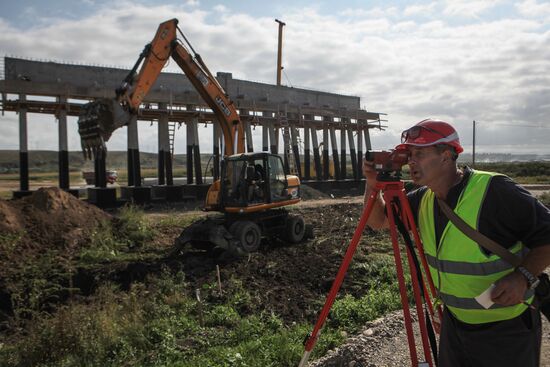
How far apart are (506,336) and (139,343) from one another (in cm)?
402

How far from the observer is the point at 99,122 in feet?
37.4

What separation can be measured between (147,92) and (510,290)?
11974mm

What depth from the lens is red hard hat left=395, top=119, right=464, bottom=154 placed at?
2461 mm

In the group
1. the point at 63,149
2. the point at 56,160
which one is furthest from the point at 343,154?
the point at 56,160

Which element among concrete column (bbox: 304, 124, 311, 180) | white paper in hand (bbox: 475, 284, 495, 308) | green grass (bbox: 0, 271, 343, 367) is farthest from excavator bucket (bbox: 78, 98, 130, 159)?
concrete column (bbox: 304, 124, 311, 180)

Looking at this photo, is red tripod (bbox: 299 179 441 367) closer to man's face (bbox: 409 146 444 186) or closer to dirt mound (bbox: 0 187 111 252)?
man's face (bbox: 409 146 444 186)

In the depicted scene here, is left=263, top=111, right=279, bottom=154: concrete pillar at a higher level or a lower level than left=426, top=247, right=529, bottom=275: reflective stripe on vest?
higher

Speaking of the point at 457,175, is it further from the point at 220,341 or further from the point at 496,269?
the point at 220,341

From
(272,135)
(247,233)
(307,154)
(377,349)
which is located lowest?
(377,349)

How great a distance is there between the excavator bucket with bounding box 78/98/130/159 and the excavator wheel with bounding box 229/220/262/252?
409 centimetres

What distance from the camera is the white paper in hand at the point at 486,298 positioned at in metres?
2.15

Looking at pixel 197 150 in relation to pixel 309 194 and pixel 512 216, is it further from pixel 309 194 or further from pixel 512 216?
pixel 512 216

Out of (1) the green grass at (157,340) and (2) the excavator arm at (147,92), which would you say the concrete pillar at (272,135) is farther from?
(1) the green grass at (157,340)

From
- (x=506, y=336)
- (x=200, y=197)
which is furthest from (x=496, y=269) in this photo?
(x=200, y=197)
